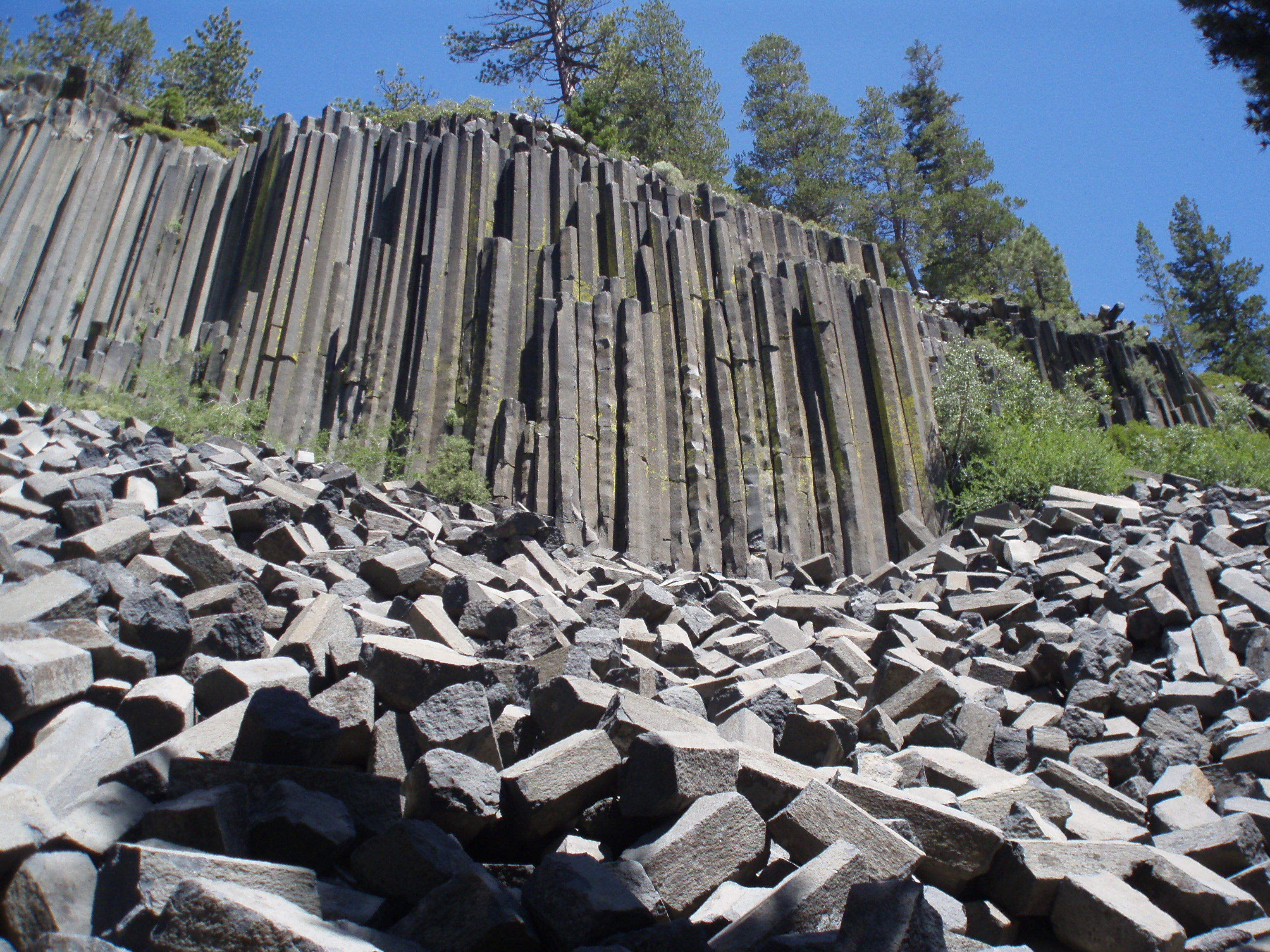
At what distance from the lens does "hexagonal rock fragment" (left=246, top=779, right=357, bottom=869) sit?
2.08m

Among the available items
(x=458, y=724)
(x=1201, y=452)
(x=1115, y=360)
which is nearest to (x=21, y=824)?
(x=458, y=724)

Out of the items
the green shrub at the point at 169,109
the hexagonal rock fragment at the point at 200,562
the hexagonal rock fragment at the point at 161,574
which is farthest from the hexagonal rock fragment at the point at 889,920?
the green shrub at the point at 169,109

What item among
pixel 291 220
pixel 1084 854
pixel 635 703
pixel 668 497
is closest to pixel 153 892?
pixel 635 703

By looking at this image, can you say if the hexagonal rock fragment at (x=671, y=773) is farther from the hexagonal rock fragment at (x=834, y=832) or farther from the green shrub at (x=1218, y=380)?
the green shrub at (x=1218, y=380)

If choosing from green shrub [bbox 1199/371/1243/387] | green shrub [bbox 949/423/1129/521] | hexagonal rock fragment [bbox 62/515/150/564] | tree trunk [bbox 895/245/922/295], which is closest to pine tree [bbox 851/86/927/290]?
tree trunk [bbox 895/245/922/295]

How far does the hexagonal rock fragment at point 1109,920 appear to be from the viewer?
7.35 ft

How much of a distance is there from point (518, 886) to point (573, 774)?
13.4 inches

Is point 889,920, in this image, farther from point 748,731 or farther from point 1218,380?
point 1218,380

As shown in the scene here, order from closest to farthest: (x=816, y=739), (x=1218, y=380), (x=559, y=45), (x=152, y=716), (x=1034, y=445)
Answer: (x=152, y=716)
(x=816, y=739)
(x=1034, y=445)
(x=559, y=45)
(x=1218, y=380)

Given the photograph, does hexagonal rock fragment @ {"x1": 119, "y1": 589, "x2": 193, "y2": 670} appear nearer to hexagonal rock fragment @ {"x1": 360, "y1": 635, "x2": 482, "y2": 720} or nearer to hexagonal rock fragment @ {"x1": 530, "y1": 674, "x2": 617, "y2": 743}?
hexagonal rock fragment @ {"x1": 360, "y1": 635, "x2": 482, "y2": 720}

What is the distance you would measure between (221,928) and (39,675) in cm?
144

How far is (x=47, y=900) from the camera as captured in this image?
1.80 meters

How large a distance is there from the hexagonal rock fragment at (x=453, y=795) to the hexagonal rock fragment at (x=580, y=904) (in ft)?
1.24

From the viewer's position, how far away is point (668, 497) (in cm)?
938
